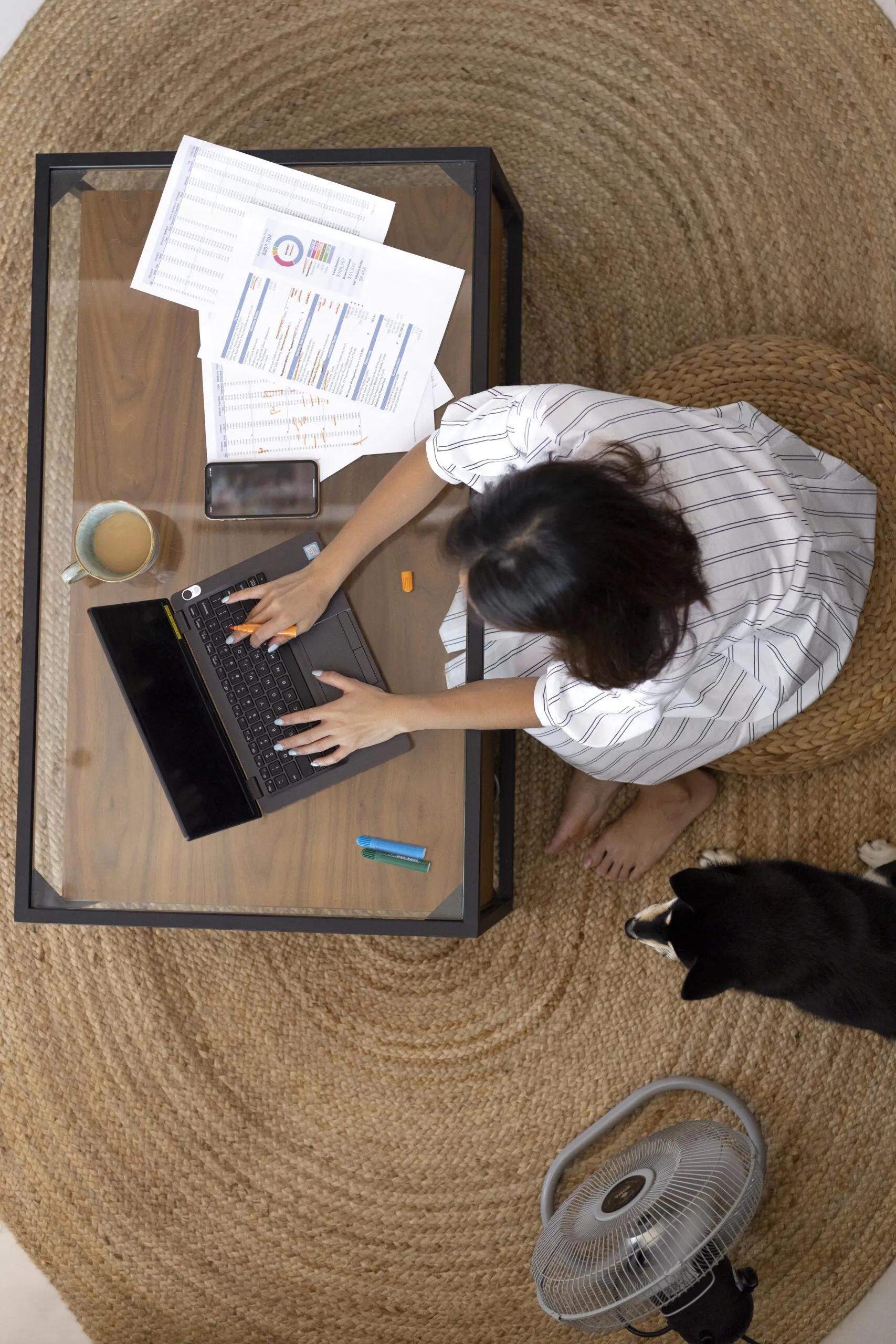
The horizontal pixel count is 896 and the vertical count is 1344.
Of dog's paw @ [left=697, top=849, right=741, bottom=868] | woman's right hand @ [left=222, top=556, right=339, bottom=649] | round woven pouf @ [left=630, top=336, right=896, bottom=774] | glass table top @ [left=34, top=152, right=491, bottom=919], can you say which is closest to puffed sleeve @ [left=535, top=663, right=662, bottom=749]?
glass table top @ [left=34, top=152, right=491, bottom=919]

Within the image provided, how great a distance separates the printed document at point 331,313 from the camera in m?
1.04

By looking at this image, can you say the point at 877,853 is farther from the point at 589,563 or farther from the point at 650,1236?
the point at 589,563

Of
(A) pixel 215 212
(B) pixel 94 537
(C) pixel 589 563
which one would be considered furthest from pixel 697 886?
(A) pixel 215 212

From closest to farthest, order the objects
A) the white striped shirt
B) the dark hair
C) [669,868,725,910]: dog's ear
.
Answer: the dark hair < the white striped shirt < [669,868,725,910]: dog's ear

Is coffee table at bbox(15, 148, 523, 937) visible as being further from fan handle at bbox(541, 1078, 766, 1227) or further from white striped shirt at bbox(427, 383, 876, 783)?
fan handle at bbox(541, 1078, 766, 1227)

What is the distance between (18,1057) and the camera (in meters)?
1.56

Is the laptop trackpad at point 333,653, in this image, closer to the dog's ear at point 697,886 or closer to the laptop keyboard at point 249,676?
the laptop keyboard at point 249,676

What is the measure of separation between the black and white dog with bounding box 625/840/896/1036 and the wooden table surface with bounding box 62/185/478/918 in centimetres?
30

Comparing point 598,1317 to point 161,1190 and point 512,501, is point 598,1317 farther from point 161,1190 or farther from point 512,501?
point 512,501

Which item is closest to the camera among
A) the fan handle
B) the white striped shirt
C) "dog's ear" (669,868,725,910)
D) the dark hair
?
the dark hair

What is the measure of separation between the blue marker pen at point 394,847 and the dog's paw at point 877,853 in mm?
753

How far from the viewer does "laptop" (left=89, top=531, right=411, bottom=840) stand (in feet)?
3.36

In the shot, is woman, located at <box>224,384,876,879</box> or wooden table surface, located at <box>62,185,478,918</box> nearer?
woman, located at <box>224,384,876,879</box>

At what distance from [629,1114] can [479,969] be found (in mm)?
305
